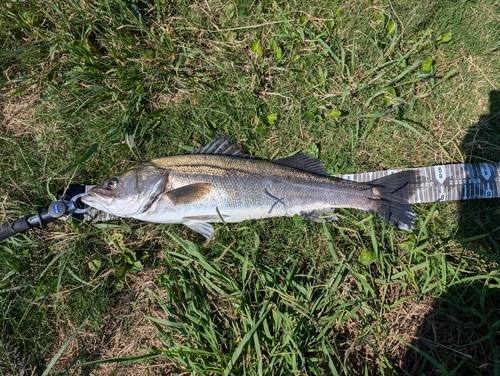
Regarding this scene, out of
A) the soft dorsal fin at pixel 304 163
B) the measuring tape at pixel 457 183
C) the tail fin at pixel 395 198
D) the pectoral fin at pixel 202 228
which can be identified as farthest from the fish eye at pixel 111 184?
the measuring tape at pixel 457 183

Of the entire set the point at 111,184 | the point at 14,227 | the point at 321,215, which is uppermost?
the point at 111,184

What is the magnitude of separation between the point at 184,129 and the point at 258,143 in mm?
865

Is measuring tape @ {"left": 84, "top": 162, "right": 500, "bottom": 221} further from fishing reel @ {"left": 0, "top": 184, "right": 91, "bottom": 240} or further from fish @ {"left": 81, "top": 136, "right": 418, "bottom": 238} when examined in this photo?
fishing reel @ {"left": 0, "top": 184, "right": 91, "bottom": 240}

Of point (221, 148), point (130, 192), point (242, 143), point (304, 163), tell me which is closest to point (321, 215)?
point (304, 163)

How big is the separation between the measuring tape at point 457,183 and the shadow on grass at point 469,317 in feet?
0.45

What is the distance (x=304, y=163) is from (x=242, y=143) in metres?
0.74

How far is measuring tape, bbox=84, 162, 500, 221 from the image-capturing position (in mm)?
3361

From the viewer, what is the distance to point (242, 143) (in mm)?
3604

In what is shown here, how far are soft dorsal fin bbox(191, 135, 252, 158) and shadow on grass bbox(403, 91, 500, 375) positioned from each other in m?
2.47

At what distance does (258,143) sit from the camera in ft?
11.9

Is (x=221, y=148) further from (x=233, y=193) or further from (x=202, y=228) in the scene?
(x=202, y=228)

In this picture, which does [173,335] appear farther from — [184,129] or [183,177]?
[184,129]

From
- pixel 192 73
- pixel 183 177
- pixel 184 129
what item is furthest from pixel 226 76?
pixel 183 177

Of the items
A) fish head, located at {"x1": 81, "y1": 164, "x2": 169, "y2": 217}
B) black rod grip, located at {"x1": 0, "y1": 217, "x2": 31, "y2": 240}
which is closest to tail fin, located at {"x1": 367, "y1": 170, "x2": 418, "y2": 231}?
fish head, located at {"x1": 81, "y1": 164, "x2": 169, "y2": 217}
